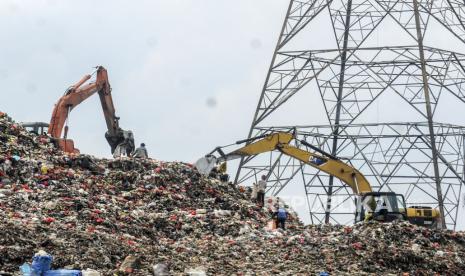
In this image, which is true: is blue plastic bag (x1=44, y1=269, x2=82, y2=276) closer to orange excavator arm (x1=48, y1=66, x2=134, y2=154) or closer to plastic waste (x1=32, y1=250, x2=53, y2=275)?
plastic waste (x1=32, y1=250, x2=53, y2=275)

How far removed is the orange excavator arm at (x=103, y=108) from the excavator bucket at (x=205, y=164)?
8.93 ft

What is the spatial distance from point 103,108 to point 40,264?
13.3m

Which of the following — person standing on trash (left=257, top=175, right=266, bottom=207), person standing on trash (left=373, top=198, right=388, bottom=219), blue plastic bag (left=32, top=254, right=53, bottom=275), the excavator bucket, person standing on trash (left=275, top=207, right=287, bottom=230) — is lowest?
blue plastic bag (left=32, top=254, right=53, bottom=275)

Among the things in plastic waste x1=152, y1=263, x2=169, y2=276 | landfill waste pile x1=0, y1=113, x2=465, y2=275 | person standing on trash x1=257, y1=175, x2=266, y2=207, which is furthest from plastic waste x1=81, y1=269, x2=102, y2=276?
person standing on trash x1=257, y1=175, x2=266, y2=207

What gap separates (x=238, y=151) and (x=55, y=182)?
5.36 meters

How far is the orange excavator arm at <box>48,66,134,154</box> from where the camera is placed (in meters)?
25.8

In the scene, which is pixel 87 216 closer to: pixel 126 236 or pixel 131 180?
pixel 126 236

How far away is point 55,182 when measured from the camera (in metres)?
21.5

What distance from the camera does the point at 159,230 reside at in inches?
789

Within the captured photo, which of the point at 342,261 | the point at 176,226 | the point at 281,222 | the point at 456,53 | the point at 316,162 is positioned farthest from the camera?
the point at 456,53

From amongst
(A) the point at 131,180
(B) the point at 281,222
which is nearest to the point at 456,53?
(B) the point at 281,222

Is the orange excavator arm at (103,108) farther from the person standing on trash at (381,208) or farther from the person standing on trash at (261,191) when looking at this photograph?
the person standing on trash at (381,208)

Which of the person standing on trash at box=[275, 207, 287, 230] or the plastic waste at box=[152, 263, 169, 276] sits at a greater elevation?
the person standing on trash at box=[275, 207, 287, 230]

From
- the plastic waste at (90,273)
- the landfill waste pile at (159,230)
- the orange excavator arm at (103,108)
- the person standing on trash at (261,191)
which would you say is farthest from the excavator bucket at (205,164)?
the plastic waste at (90,273)
